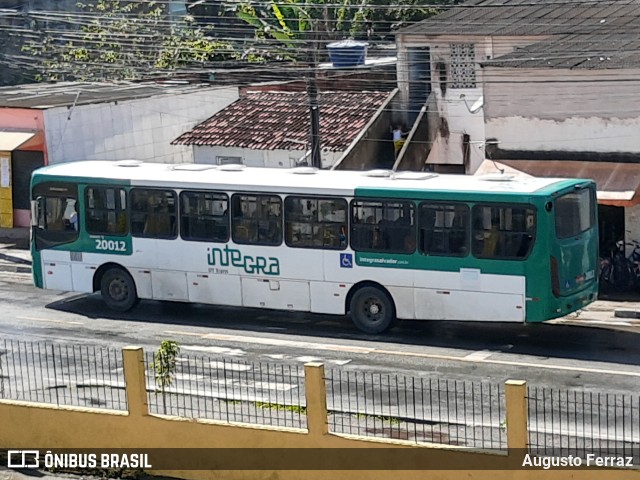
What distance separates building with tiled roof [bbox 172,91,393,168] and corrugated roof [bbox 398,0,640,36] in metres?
2.35

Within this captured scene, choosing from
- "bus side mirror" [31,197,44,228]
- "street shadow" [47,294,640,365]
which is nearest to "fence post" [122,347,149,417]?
"street shadow" [47,294,640,365]

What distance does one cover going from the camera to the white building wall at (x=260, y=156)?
29786mm

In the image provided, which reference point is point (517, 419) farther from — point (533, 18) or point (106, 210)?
point (533, 18)

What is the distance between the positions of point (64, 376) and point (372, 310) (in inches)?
203

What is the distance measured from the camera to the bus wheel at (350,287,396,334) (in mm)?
20391

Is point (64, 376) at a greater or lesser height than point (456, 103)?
lesser

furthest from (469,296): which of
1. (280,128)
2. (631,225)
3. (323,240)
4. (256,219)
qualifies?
(280,128)

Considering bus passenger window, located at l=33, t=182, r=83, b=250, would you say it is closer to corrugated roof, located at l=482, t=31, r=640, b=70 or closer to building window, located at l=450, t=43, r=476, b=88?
corrugated roof, located at l=482, t=31, r=640, b=70

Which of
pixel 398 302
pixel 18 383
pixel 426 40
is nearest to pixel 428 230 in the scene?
pixel 398 302

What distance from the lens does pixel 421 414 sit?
1489 cm

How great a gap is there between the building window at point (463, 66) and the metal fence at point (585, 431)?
16.1m

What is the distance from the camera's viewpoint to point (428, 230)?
1989cm

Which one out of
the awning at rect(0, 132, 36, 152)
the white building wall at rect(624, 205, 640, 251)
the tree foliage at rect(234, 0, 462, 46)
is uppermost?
the tree foliage at rect(234, 0, 462, 46)

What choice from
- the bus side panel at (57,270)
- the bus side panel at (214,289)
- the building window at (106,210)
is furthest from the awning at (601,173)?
the bus side panel at (57,270)
